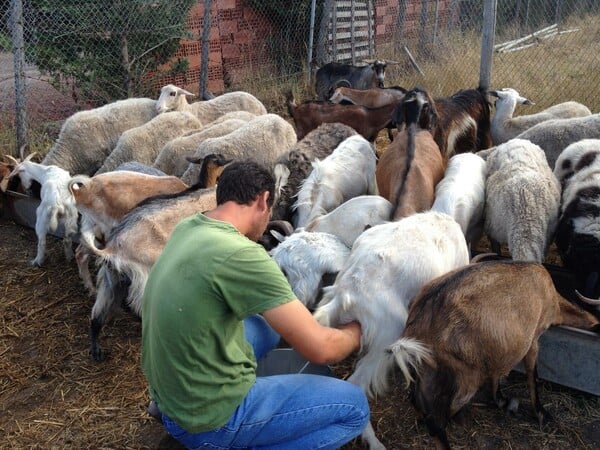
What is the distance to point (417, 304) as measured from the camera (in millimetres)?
3188

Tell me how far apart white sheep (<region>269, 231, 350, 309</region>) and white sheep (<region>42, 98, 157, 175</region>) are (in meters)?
4.33

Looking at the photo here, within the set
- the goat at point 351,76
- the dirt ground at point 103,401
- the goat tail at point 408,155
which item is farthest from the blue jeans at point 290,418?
the goat at point 351,76

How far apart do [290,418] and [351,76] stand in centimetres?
895

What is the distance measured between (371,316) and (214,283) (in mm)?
1225

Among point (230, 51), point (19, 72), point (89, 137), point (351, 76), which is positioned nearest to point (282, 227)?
point (89, 137)

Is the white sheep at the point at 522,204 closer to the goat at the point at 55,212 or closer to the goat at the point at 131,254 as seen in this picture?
the goat at the point at 131,254

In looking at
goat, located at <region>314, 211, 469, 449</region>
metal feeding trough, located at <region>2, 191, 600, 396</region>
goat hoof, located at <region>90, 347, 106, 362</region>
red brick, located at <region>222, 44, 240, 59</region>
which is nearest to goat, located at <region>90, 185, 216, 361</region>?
goat hoof, located at <region>90, 347, 106, 362</region>

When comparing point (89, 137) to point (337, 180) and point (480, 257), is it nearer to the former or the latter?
point (337, 180)

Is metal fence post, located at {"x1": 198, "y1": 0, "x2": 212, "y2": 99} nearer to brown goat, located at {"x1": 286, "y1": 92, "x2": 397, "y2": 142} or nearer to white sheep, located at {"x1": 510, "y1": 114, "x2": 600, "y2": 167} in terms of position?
brown goat, located at {"x1": 286, "y1": 92, "x2": 397, "y2": 142}

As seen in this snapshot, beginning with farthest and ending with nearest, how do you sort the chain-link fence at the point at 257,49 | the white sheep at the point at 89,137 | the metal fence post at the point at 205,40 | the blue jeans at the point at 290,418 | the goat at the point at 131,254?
the metal fence post at the point at 205,40, the chain-link fence at the point at 257,49, the white sheep at the point at 89,137, the goat at the point at 131,254, the blue jeans at the point at 290,418

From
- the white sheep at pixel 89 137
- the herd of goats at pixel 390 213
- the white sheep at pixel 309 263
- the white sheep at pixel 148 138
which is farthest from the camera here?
the white sheep at pixel 89 137

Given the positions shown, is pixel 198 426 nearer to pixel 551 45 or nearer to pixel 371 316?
pixel 371 316

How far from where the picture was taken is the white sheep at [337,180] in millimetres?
5216

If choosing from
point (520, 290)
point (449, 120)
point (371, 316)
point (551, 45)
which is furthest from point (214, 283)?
point (551, 45)
